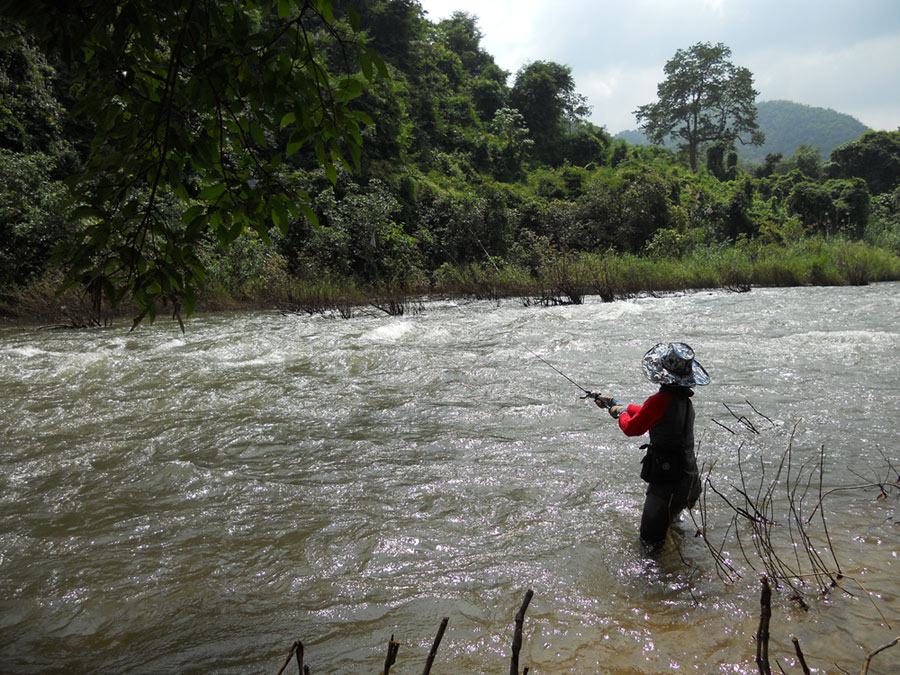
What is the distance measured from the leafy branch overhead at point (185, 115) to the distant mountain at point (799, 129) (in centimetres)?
15047

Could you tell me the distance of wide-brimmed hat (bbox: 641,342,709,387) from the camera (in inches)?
121

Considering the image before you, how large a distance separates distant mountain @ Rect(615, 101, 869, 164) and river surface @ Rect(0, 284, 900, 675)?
14647cm

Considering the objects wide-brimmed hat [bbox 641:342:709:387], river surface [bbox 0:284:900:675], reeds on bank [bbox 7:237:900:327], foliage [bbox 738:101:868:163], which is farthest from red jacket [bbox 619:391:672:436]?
foliage [bbox 738:101:868:163]

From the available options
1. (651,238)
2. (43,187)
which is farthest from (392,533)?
(651,238)

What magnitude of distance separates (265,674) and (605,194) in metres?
27.4

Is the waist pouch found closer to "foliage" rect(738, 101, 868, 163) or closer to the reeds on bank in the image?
the reeds on bank

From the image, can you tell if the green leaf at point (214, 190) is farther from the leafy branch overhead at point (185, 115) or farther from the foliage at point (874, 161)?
the foliage at point (874, 161)

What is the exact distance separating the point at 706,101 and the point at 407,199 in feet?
123

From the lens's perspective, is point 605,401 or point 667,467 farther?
point 605,401

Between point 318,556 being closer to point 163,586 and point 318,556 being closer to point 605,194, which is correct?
point 163,586

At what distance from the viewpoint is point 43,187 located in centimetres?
1257

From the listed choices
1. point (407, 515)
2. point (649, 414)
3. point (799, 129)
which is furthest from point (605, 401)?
point (799, 129)

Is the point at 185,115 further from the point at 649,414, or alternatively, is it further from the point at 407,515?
the point at 407,515

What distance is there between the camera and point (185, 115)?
5.55 feet
